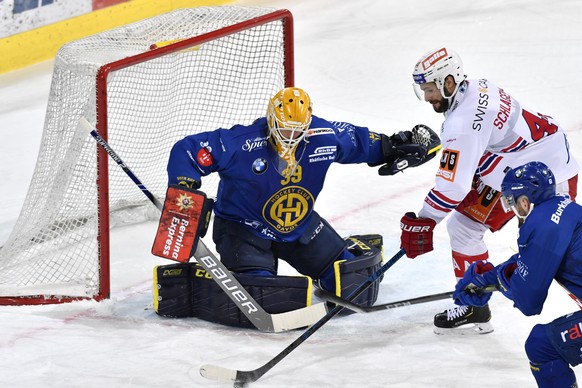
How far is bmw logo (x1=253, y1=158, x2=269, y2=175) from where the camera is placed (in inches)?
178

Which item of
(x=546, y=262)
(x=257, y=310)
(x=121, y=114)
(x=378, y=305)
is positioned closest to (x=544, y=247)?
(x=546, y=262)

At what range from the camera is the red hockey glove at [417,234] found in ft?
14.2

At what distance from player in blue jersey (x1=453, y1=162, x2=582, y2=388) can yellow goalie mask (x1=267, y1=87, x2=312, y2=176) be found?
3.63 ft

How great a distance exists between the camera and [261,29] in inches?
215

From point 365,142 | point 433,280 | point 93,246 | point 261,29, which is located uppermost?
point 261,29

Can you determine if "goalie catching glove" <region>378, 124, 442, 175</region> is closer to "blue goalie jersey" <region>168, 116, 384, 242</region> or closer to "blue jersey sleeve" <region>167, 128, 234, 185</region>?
"blue goalie jersey" <region>168, 116, 384, 242</region>

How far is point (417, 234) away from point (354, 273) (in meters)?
0.48

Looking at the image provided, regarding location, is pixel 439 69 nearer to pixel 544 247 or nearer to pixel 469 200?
pixel 469 200

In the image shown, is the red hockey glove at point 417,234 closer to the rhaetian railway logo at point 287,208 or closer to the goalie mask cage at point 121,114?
the rhaetian railway logo at point 287,208

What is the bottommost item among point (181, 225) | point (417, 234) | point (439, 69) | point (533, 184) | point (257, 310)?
point (257, 310)

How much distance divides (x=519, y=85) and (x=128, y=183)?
120 inches

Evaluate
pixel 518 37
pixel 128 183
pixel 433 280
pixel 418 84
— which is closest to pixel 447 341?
pixel 433 280

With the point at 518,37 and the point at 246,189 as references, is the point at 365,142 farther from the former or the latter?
the point at 518,37

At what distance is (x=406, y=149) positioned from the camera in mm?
4840
